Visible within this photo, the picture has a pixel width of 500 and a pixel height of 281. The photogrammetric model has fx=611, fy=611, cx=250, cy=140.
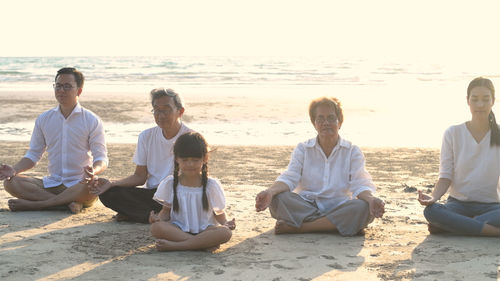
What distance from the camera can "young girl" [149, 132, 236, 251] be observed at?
4621mm

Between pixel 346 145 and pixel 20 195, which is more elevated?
pixel 346 145

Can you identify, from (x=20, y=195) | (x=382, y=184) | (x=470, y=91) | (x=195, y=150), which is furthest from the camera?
(x=382, y=184)

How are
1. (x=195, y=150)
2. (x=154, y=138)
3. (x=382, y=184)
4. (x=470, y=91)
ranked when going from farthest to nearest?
(x=382, y=184) < (x=154, y=138) < (x=470, y=91) < (x=195, y=150)

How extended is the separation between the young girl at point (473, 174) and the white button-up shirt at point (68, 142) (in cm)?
319

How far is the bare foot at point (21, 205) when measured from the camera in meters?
6.02

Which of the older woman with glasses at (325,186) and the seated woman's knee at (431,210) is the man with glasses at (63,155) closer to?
the older woman with glasses at (325,186)

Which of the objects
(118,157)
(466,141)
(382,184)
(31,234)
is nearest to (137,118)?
(118,157)

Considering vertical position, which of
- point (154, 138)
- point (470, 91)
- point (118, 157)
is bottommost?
point (118, 157)

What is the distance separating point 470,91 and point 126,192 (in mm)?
3135

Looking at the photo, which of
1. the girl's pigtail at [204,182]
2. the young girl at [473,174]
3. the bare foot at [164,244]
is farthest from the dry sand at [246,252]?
the girl's pigtail at [204,182]

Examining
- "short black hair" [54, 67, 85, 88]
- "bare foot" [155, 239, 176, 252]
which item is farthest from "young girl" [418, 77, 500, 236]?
"short black hair" [54, 67, 85, 88]

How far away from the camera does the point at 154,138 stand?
558 cm

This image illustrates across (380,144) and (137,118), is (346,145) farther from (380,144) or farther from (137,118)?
(137,118)

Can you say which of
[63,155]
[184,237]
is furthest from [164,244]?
[63,155]
